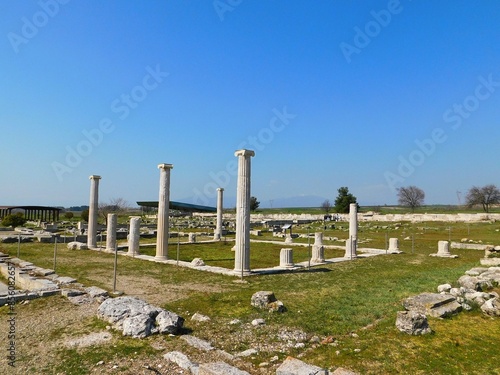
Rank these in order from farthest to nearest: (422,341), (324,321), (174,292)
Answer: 1. (174,292)
2. (324,321)
3. (422,341)

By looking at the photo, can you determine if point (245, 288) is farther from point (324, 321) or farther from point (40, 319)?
point (40, 319)

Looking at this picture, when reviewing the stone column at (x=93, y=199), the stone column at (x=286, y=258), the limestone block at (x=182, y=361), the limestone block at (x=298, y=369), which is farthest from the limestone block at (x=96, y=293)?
the stone column at (x=93, y=199)

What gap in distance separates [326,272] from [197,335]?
993 centimetres

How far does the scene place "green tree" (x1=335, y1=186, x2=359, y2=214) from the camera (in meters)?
77.2

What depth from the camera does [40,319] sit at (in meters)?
8.95

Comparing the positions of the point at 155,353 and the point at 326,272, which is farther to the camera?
the point at 326,272

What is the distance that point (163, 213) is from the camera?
2066 centimetres

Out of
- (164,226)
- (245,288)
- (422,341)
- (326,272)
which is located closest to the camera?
(422,341)

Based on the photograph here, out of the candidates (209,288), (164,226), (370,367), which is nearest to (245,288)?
(209,288)

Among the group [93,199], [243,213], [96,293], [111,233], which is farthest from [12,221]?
[96,293]

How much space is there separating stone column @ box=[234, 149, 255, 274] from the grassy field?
1.08m

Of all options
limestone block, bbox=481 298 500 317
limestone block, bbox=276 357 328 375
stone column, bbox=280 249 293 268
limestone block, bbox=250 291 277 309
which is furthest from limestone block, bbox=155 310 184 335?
stone column, bbox=280 249 293 268

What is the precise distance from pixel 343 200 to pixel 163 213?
62.4m

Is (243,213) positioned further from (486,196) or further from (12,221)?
(486,196)
